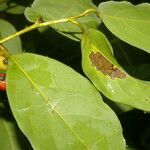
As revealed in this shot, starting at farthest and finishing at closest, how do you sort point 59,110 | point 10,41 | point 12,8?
point 12,8 → point 10,41 → point 59,110

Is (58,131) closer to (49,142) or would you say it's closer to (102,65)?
(49,142)

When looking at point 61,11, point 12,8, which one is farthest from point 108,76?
point 12,8

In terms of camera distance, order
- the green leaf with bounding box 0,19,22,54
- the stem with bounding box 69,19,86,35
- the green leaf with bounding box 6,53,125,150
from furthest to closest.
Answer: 1. the green leaf with bounding box 0,19,22,54
2. the stem with bounding box 69,19,86,35
3. the green leaf with bounding box 6,53,125,150

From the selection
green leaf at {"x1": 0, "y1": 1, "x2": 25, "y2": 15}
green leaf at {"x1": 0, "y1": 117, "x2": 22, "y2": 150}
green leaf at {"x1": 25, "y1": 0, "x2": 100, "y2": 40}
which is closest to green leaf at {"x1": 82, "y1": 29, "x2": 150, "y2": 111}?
green leaf at {"x1": 25, "y1": 0, "x2": 100, "y2": 40}

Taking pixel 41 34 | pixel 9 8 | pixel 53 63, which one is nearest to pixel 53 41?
pixel 41 34

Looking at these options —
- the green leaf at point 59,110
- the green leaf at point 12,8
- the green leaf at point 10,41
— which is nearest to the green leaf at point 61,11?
the green leaf at point 59,110

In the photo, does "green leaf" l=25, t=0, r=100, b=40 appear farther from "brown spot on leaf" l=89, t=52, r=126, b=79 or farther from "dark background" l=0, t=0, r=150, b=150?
"dark background" l=0, t=0, r=150, b=150

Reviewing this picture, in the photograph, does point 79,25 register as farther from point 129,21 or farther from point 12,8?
point 12,8
